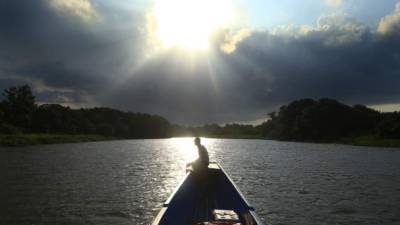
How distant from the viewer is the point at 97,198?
28891mm

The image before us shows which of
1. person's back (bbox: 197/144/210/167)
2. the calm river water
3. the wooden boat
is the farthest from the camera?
the calm river water

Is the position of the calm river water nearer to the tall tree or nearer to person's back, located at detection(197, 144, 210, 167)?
person's back, located at detection(197, 144, 210, 167)

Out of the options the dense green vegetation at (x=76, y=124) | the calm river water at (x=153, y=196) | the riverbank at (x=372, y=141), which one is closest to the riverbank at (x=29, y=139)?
the dense green vegetation at (x=76, y=124)

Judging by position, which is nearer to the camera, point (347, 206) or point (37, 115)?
point (347, 206)

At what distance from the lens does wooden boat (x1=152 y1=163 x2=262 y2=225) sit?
14922 millimetres

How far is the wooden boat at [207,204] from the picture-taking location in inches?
587

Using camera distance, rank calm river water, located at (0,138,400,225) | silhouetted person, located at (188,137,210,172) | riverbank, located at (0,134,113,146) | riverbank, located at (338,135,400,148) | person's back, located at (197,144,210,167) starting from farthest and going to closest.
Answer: riverbank, located at (338,135,400,148) → riverbank, located at (0,134,113,146) → calm river water, located at (0,138,400,225) → person's back, located at (197,144,210,167) → silhouetted person, located at (188,137,210,172)

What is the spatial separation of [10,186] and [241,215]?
82.4 feet

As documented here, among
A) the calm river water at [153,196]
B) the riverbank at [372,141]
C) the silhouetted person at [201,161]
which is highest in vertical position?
the riverbank at [372,141]

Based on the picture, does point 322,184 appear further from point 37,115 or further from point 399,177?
point 37,115

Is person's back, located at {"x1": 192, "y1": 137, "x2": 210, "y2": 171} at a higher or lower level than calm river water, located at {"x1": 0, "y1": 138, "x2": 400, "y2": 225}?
higher

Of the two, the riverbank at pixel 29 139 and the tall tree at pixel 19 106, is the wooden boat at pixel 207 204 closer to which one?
the riverbank at pixel 29 139

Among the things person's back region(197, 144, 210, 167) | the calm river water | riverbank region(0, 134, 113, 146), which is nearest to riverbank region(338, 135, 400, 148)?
the calm river water

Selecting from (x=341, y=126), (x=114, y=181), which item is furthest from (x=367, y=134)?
(x=114, y=181)
